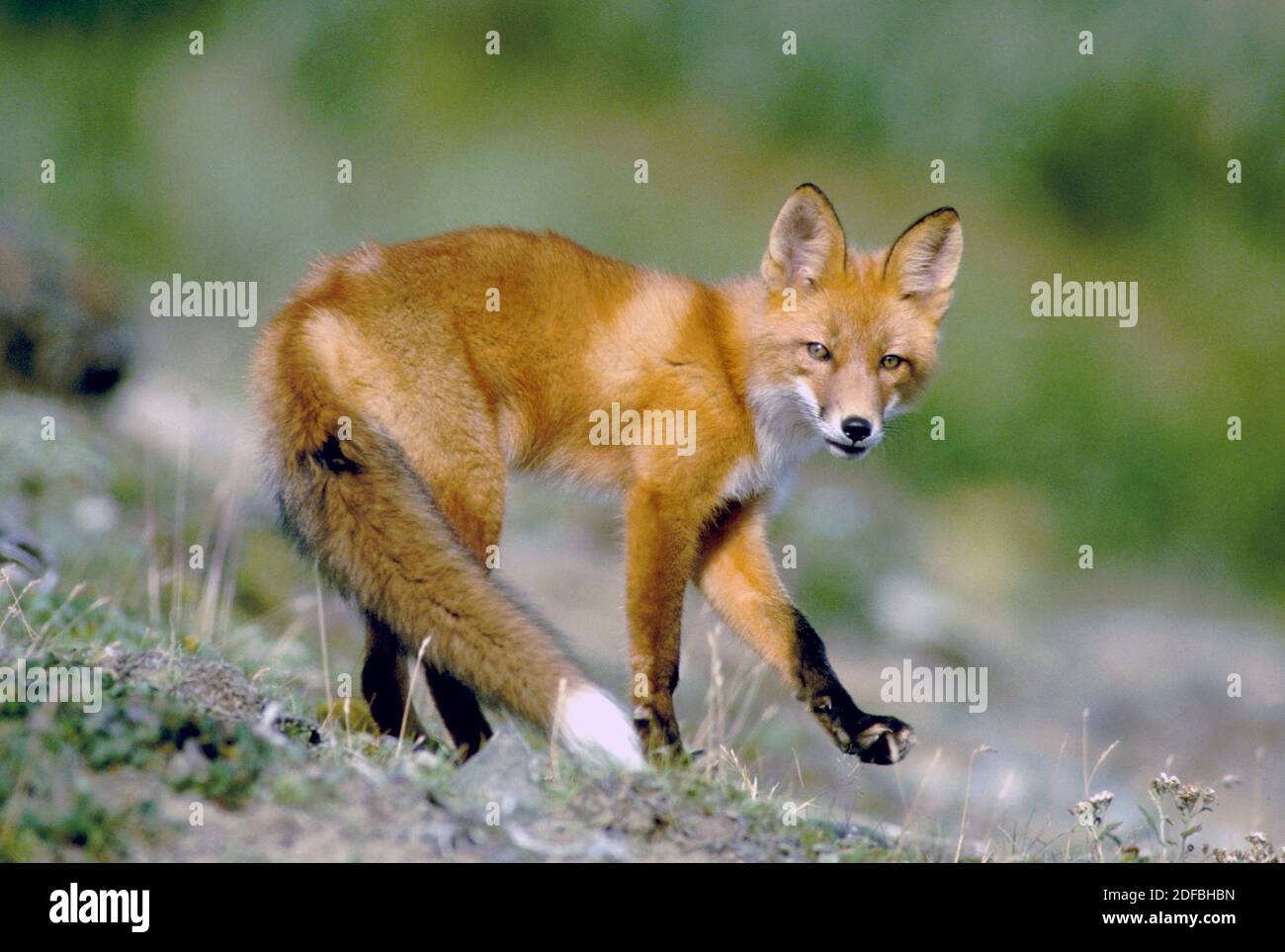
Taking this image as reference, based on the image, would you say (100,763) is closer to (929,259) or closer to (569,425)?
(569,425)

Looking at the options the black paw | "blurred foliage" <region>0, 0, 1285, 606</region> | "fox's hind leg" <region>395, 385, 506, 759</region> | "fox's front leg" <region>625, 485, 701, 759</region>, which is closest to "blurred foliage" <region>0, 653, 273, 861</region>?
"fox's hind leg" <region>395, 385, 506, 759</region>

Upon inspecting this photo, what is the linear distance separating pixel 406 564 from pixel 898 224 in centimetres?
1118

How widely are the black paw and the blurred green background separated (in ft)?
17.8

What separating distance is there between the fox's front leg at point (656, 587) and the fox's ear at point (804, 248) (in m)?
1.05

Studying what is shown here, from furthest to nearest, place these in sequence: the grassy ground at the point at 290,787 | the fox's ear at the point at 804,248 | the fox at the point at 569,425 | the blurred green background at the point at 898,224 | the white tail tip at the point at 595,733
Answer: the blurred green background at the point at 898,224 → the fox's ear at the point at 804,248 → the fox at the point at 569,425 → the white tail tip at the point at 595,733 → the grassy ground at the point at 290,787

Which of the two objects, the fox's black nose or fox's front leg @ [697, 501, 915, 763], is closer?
fox's front leg @ [697, 501, 915, 763]

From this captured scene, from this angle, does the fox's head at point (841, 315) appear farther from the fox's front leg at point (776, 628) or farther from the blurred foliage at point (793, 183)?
the blurred foliage at point (793, 183)

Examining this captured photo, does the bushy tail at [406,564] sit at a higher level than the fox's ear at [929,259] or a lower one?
lower

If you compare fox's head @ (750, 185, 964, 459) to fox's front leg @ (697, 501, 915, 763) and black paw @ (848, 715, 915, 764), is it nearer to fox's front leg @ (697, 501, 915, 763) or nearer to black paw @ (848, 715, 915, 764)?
fox's front leg @ (697, 501, 915, 763)

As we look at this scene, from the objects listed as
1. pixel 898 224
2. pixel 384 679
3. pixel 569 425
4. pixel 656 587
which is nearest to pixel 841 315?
pixel 569 425

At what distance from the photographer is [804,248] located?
5.18m

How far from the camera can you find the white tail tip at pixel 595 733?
368 cm

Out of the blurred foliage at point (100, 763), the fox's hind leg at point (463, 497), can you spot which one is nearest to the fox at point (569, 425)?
the fox's hind leg at point (463, 497)

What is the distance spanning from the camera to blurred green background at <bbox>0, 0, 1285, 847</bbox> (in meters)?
11.2
